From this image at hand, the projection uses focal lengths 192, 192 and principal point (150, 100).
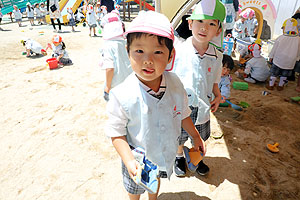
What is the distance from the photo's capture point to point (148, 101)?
117 centimetres

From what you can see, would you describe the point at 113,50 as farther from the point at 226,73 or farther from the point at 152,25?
the point at 226,73

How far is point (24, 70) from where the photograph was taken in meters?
5.63

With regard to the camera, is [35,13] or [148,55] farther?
[35,13]

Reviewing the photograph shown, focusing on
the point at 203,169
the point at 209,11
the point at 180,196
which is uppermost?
the point at 209,11

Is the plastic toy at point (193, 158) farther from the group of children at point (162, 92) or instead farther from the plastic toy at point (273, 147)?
the plastic toy at point (273, 147)

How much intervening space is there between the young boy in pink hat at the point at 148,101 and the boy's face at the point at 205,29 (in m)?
0.54

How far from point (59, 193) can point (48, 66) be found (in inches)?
187

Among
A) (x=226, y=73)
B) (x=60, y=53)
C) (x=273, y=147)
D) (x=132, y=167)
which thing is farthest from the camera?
(x=60, y=53)

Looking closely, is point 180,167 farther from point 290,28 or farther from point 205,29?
point 290,28

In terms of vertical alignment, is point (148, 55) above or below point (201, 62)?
above

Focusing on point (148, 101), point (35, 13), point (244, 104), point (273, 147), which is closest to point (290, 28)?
point (244, 104)

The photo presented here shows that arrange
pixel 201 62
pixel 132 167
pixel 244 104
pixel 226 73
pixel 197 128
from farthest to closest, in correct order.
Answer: pixel 244 104, pixel 226 73, pixel 197 128, pixel 201 62, pixel 132 167

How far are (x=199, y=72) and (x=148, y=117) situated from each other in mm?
804

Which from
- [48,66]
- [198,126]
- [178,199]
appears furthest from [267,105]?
[48,66]
